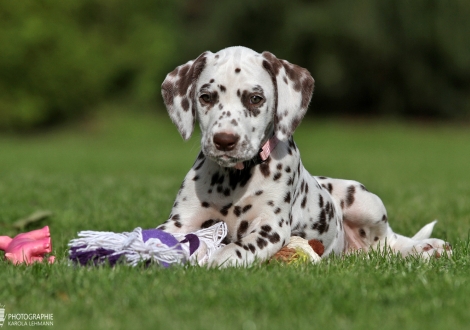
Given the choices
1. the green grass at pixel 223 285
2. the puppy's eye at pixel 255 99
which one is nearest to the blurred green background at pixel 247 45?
the green grass at pixel 223 285

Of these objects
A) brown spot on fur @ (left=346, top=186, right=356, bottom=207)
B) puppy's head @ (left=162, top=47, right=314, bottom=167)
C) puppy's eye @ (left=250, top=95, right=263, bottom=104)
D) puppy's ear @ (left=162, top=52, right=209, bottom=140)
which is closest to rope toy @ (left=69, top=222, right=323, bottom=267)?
puppy's head @ (left=162, top=47, right=314, bottom=167)

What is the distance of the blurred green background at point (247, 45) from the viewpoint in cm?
3155

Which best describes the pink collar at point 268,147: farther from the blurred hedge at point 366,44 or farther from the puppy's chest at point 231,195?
the blurred hedge at point 366,44

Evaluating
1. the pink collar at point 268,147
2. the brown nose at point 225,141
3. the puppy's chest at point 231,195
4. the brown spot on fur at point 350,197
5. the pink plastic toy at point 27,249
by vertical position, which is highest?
the brown nose at point 225,141

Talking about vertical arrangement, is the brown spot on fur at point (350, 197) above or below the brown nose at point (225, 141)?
below

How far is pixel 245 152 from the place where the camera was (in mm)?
4965

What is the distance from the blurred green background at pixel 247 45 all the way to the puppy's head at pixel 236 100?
26.9 meters

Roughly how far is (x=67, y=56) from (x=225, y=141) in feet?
93.3

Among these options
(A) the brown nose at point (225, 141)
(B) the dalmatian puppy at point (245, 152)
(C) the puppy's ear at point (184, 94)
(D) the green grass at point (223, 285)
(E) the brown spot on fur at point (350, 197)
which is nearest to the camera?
(D) the green grass at point (223, 285)

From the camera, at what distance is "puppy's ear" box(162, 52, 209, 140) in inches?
216

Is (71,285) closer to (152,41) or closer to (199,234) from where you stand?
(199,234)

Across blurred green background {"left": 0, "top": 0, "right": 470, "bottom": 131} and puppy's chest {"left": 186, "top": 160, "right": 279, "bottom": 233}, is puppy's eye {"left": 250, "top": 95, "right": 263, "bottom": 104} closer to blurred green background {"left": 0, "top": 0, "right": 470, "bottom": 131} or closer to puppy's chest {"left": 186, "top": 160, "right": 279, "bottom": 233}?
puppy's chest {"left": 186, "top": 160, "right": 279, "bottom": 233}

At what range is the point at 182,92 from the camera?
218 inches

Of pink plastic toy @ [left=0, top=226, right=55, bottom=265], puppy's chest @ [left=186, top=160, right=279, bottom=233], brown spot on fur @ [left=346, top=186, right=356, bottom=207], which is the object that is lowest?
pink plastic toy @ [left=0, top=226, right=55, bottom=265]
